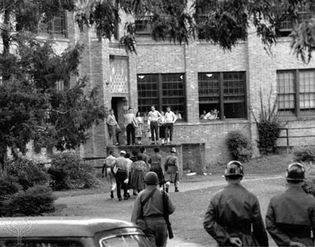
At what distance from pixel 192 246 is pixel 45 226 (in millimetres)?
8084

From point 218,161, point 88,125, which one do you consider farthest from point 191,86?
point 88,125

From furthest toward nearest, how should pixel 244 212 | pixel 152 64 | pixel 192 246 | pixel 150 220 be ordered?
pixel 152 64, pixel 192 246, pixel 150 220, pixel 244 212

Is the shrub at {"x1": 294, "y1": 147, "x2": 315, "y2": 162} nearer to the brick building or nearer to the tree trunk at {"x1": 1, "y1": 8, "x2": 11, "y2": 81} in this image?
the brick building

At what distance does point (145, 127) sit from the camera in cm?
3953

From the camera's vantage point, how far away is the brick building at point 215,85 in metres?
41.1

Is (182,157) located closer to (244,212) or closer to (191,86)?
(191,86)

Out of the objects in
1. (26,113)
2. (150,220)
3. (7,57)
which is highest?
(7,57)

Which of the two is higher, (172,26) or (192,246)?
(172,26)

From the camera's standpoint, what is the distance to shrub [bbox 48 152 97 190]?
107 ft

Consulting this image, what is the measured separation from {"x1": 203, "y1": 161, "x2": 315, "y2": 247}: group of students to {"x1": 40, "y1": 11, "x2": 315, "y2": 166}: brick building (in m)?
31.1

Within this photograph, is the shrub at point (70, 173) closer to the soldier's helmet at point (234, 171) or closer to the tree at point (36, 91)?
the tree at point (36, 91)

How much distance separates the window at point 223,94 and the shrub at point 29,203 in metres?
20.9

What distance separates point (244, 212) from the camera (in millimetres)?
8844

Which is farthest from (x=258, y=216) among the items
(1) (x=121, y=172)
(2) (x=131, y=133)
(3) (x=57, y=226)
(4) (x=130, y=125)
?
(2) (x=131, y=133)
